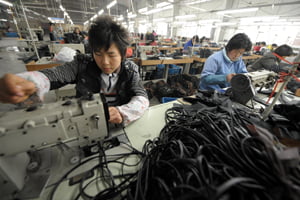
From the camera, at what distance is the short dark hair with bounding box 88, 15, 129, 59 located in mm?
831

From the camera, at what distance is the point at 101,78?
1.06 meters

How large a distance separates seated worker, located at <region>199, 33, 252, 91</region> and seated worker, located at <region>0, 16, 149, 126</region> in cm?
97

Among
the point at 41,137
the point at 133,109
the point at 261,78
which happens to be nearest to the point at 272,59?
the point at 261,78

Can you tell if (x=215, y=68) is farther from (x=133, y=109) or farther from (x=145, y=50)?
(x=145, y=50)

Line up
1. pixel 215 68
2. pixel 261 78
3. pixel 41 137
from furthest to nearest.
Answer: pixel 215 68, pixel 261 78, pixel 41 137

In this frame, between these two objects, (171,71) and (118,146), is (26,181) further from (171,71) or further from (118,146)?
(171,71)

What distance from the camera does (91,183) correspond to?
1.69ft

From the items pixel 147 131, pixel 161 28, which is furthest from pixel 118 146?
pixel 161 28

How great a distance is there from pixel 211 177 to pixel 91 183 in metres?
0.46

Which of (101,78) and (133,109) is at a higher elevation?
(101,78)

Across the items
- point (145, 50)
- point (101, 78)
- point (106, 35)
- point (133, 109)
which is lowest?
point (133, 109)

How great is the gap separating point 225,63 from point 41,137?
77.2 inches

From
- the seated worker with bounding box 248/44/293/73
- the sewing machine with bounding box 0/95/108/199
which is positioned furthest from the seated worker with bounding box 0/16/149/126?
the seated worker with bounding box 248/44/293/73

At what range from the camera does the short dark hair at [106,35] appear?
83 centimetres
